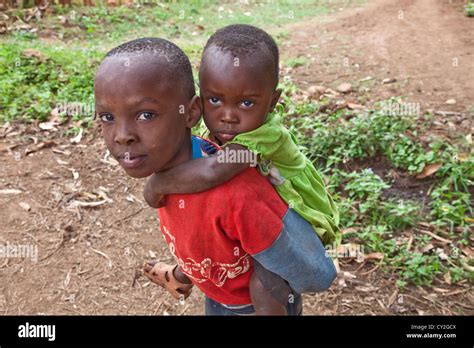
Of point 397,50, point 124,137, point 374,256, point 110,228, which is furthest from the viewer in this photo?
point 397,50

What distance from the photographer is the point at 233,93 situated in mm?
1704

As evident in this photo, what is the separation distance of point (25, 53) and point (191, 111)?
20.0ft

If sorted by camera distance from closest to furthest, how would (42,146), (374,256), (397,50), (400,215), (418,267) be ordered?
(418,267)
(374,256)
(400,215)
(42,146)
(397,50)

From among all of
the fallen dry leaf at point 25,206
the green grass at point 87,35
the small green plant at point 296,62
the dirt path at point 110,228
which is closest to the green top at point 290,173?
the dirt path at point 110,228

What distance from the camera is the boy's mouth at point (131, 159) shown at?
147cm

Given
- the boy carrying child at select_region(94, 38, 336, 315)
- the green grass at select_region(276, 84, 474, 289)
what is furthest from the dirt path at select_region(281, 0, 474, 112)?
the boy carrying child at select_region(94, 38, 336, 315)

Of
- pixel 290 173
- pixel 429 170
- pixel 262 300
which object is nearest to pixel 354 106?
pixel 429 170

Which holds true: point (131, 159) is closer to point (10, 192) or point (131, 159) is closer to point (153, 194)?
point (153, 194)

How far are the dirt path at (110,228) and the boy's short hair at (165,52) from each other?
2.25 metres

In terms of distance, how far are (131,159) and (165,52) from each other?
1.12 feet

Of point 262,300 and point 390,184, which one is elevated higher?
point 262,300

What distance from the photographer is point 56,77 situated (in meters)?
6.23
